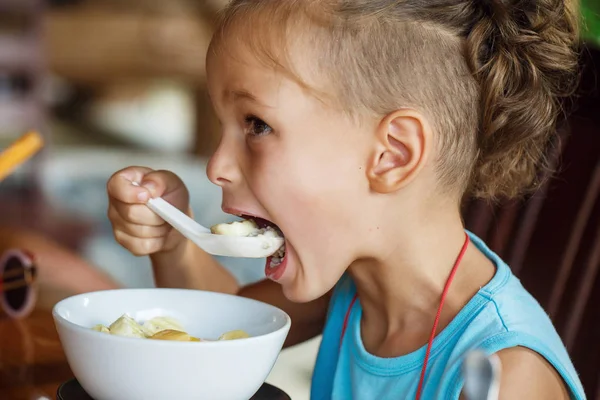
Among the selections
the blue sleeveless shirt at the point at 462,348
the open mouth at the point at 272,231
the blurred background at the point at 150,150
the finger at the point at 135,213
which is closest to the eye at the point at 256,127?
the open mouth at the point at 272,231

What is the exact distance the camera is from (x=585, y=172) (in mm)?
1237

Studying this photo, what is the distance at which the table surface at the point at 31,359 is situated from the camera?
94 cm

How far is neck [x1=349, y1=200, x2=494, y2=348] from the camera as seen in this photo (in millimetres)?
1044

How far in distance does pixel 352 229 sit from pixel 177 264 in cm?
37

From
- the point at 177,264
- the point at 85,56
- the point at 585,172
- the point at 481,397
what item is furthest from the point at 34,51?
the point at 481,397

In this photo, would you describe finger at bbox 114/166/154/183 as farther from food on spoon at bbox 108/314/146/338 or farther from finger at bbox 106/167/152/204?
food on spoon at bbox 108/314/146/338

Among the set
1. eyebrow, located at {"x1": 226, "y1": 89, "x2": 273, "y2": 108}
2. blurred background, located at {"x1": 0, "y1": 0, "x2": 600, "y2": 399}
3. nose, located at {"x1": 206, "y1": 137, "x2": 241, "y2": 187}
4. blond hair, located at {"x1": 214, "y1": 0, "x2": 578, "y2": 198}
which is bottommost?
blurred background, located at {"x1": 0, "y1": 0, "x2": 600, "y2": 399}

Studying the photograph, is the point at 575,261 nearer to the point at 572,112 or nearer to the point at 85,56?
the point at 572,112

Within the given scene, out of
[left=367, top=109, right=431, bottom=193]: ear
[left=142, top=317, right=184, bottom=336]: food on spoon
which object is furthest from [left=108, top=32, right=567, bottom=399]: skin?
[left=142, top=317, right=184, bottom=336]: food on spoon

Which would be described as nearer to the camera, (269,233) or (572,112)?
(269,233)

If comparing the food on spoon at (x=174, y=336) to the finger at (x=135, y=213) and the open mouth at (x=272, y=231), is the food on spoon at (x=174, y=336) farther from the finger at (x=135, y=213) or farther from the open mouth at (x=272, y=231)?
the finger at (x=135, y=213)

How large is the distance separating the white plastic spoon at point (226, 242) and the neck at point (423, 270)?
0.49 feet

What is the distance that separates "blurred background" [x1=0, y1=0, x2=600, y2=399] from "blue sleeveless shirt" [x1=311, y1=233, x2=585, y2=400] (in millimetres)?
178

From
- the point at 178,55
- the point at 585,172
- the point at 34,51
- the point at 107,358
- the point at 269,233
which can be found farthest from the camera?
the point at 178,55
